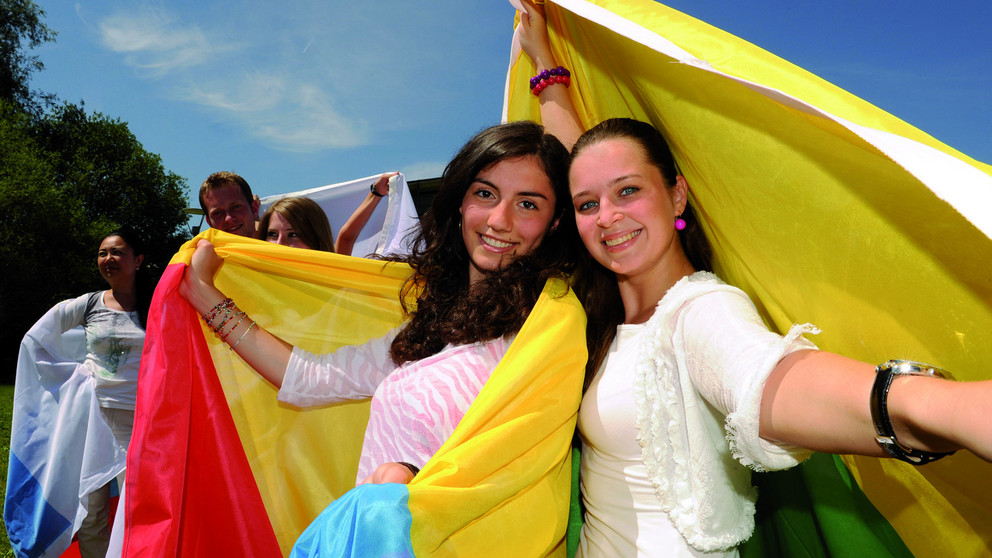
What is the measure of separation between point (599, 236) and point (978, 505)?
1.01m

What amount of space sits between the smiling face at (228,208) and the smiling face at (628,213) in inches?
107

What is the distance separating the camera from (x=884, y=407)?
2.83 ft

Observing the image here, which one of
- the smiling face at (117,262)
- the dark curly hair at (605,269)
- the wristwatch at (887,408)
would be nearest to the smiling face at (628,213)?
the dark curly hair at (605,269)

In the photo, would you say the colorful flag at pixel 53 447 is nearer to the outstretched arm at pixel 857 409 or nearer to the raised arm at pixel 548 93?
the raised arm at pixel 548 93

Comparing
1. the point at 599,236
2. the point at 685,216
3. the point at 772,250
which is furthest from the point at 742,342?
the point at 685,216

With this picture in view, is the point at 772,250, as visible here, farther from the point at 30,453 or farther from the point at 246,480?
the point at 30,453

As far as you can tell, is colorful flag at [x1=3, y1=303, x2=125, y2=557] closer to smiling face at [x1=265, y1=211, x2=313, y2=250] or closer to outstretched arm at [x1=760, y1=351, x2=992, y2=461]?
smiling face at [x1=265, y1=211, x2=313, y2=250]

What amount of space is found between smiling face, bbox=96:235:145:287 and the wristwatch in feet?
15.9

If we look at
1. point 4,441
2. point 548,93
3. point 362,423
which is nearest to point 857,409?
point 548,93

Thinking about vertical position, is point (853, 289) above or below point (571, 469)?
above

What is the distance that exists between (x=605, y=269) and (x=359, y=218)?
3178mm

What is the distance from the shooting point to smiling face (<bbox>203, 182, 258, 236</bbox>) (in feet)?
12.5

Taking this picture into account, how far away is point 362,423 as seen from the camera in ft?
7.99

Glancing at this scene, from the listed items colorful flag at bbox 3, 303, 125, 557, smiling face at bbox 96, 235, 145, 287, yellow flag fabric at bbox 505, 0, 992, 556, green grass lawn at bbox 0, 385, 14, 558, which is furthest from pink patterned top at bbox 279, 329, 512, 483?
green grass lawn at bbox 0, 385, 14, 558
